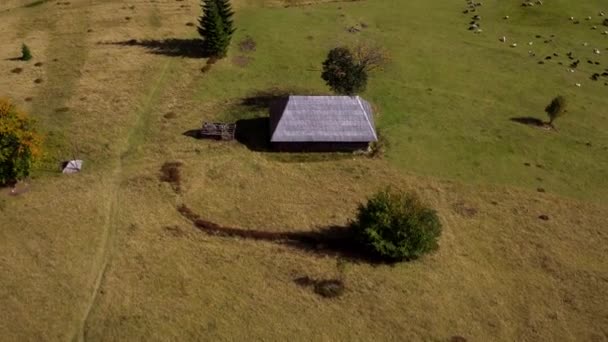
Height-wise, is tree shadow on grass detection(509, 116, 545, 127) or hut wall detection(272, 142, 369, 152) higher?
tree shadow on grass detection(509, 116, 545, 127)

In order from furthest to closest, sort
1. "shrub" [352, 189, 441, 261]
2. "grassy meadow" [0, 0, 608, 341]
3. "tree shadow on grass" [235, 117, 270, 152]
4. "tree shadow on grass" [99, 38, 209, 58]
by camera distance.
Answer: "tree shadow on grass" [99, 38, 209, 58], "tree shadow on grass" [235, 117, 270, 152], "shrub" [352, 189, 441, 261], "grassy meadow" [0, 0, 608, 341]

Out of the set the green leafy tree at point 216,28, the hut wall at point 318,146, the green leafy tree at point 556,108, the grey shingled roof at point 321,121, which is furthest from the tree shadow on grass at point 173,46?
the green leafy tree at point 556,108

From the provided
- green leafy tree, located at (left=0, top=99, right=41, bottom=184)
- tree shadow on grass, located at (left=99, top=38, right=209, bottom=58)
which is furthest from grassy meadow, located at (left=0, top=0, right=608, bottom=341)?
green leafy tree, located at (left=0, top=99, right=41, bottom=184)

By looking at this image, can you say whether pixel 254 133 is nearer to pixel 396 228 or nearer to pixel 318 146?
pixel 318 146

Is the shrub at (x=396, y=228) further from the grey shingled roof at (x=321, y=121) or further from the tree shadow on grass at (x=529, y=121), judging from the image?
the tree shadow on grass at (x=529, y=121)


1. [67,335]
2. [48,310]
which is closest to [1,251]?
[48,310]

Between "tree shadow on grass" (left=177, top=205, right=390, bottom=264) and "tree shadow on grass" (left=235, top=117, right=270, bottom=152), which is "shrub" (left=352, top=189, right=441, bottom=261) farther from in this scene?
"tree shadow on grass" (left=235, top=117, right=270, bottom=152)
